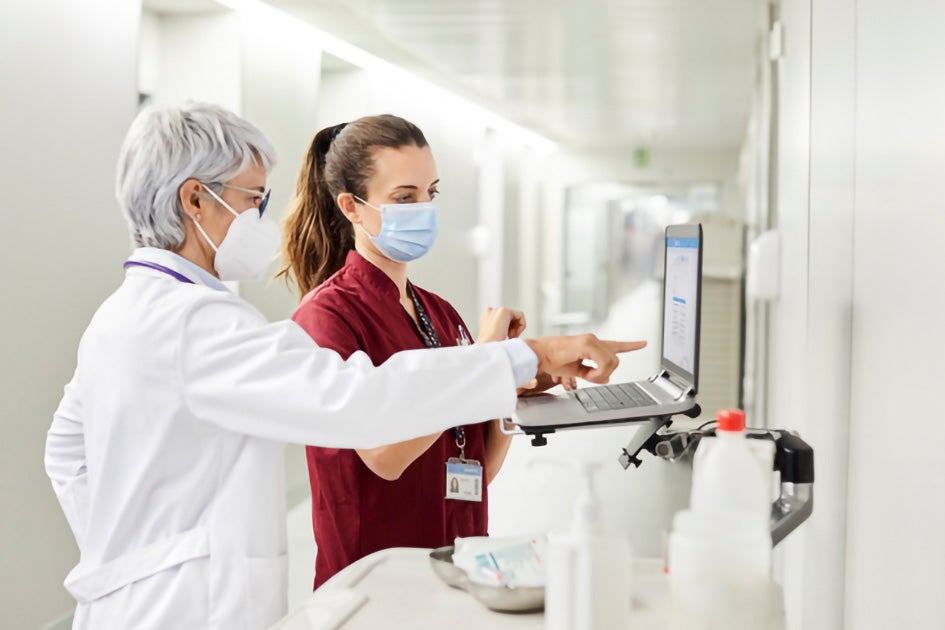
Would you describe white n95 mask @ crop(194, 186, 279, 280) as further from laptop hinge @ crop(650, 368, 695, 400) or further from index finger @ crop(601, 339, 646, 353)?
laptop hinge @ crop(650, 368, 695, 400)

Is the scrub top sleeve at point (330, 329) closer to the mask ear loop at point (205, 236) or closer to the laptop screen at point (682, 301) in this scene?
the mask ear loop at point (205, 236)

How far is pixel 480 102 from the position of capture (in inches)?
308

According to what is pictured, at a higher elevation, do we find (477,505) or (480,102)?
(480,102)

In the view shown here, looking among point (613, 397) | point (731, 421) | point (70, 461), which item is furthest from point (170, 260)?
point (731, 421)

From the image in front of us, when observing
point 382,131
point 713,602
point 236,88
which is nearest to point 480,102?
point 236,88

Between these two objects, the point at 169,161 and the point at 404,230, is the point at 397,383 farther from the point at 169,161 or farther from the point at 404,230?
the point at 404,230

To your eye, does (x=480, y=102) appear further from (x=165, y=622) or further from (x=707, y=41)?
(x=165, y=622)

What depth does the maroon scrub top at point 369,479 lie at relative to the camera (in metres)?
1.65

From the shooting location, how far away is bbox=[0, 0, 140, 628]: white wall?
2.94 metres

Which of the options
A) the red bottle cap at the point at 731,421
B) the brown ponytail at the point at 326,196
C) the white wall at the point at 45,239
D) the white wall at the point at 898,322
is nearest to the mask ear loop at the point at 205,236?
the brown ponytail at the point at 326,196

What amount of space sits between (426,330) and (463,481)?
0.34 m

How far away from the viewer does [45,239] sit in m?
3.09

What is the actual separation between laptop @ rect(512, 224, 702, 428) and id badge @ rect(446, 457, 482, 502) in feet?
0.88

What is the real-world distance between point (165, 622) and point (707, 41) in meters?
4.94
